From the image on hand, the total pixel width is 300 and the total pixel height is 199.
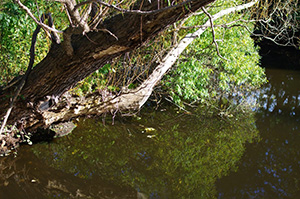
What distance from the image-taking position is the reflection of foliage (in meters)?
3.78

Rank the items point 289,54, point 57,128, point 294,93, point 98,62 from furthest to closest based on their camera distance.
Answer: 1. point 289,54
2. point 294,93
3. point 57,128
4. point 98,62

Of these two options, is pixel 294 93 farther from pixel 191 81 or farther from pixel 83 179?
pixel 83 179

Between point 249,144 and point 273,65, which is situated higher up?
point 249,144

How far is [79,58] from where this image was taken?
2771mm

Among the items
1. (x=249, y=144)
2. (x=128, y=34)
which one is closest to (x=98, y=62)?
(x=128, y=34)

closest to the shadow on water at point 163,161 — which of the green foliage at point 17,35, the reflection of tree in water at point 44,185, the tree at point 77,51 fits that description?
the reflection of tree in water at point 44,185

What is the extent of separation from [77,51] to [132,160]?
78.1 inches

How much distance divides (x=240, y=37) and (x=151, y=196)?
15.5 ft

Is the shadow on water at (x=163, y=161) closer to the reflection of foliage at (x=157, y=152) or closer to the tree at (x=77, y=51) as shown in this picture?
the reflection of foliage at (x=157, y=152)

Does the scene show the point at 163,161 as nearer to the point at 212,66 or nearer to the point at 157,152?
the point at 157,152

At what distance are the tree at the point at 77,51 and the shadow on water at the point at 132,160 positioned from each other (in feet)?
1.69

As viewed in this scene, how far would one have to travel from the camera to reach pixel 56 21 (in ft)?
14.0

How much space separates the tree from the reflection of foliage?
21.3 inches

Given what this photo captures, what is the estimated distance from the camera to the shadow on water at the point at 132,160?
3.52 metres
